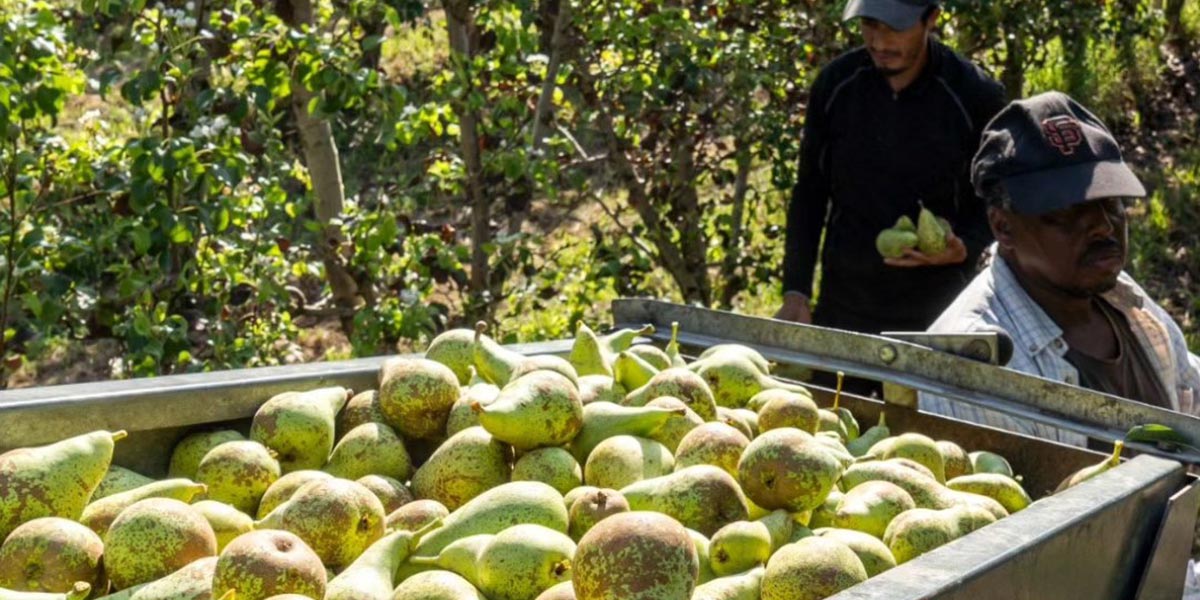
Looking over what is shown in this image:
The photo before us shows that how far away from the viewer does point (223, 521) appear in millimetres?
2135

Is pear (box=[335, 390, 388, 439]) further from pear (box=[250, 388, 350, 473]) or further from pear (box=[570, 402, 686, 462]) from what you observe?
pear (box=[570, 402, 686, 462])

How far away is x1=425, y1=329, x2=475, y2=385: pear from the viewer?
285 cm

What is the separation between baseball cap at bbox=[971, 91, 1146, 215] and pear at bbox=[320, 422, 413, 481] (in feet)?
4.94

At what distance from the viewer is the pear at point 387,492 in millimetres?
2328

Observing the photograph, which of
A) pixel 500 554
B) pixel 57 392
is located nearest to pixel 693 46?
pixel 57 392

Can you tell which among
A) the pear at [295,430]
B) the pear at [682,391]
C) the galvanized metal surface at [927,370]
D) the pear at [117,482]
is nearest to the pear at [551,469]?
the pear at [682,391]

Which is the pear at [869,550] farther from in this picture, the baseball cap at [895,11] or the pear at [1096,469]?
the baseball cap at [895,11]

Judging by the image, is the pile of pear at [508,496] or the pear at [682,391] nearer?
the pile of pear at [508,496]

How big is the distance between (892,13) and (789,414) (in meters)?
2.12

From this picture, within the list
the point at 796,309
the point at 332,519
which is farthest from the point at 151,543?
the point at 796,309

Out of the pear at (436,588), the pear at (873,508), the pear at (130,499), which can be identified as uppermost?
the pear at (130,499)

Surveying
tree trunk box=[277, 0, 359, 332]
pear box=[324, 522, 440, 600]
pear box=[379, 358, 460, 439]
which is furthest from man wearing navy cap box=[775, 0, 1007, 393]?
pear box=[324, 522, 440, 600]

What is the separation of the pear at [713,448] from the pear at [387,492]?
1.47 feet

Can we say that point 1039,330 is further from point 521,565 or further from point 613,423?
point 521,565
